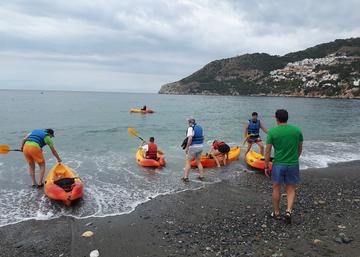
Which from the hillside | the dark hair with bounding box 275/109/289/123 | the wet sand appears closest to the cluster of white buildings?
the hillside

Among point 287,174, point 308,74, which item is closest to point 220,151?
point 287,174

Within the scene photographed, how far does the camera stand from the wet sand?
632 centimetres

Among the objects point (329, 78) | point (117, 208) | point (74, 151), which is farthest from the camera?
point (329, 78)

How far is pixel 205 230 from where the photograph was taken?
23.7ft

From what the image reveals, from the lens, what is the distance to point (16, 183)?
38.0ft

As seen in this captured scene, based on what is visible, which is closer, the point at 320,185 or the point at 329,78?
the point at 320,185

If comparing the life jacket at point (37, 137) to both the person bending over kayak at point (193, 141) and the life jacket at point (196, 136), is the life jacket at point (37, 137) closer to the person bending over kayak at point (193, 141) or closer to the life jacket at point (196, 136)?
the person bending over kayak at point (193, 141)

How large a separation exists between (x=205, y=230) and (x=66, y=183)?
4.58m

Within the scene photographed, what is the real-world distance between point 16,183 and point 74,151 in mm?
7154

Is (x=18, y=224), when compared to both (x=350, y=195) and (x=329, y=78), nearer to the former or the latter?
(x=350, y=195)

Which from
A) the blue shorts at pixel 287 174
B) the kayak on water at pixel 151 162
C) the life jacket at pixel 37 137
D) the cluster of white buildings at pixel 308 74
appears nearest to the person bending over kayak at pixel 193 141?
the kayak on water at pixel 151 162

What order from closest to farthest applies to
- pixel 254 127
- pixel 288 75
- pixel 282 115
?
1. pixel 282 115
2. pixel 254 127
3. pixel 288 75

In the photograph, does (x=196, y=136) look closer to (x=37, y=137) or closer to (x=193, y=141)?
(x=193, y=141)

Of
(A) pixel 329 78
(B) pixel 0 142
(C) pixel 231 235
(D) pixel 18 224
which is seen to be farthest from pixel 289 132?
(A) pixel 329 78
